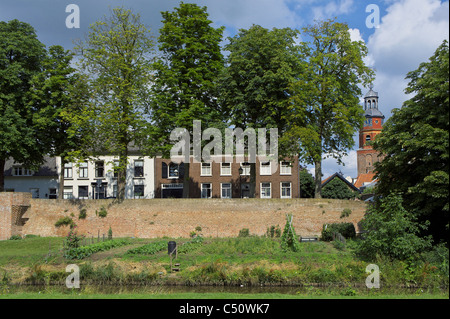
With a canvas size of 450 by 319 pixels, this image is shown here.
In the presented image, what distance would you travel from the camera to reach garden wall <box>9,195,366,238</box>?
98.8ft

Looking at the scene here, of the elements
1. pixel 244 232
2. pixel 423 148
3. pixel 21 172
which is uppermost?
pixel 423 148

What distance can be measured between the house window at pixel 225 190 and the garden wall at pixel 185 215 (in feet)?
41.3

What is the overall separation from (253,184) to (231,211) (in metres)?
3.20

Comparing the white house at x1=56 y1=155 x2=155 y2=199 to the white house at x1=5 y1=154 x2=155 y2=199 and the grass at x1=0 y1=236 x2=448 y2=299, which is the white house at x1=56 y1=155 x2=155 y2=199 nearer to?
the white house at x1=5 y1=154 x2=155 y2=199

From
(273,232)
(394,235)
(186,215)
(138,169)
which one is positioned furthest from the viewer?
(138,169)

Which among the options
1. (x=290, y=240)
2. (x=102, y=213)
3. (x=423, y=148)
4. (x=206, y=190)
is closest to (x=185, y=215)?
(x=102, y=213)

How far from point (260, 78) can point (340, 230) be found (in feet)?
38.6

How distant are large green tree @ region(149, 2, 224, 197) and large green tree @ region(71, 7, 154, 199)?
125 cm

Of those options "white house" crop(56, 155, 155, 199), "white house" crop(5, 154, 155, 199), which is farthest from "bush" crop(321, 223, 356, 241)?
"white house" crop(5, 154, 155, 199)

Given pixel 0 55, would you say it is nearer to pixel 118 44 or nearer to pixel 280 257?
pixel 118 44

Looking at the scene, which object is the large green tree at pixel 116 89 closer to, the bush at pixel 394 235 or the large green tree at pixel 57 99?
the large green tree at pixel 57 99

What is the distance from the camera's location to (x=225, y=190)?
144ft

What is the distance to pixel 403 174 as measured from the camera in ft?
73.0

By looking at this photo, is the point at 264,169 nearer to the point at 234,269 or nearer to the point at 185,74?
the point at 185,74
